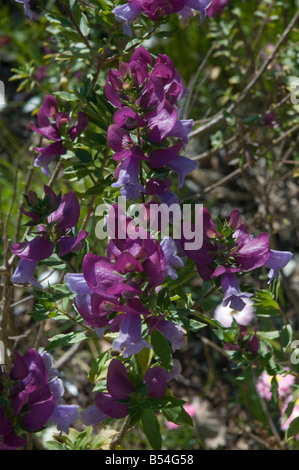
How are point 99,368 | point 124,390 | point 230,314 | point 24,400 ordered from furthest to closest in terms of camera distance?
point 230,314
point 99,368
point 124,390
point 24,400

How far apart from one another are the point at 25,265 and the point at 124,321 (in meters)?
0.20

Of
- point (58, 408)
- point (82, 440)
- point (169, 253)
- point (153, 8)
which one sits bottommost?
point (82, 440)

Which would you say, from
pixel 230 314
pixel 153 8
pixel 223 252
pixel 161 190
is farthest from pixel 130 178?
pixel 230 314

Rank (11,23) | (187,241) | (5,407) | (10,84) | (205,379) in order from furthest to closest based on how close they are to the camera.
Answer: (10,84) → (11,23) → (205,379) → (187,241) → (5,407)

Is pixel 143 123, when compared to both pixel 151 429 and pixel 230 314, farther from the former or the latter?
pixel 230 314

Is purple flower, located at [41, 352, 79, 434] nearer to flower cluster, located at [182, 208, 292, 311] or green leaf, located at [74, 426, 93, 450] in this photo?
green leaf, located at [74, 426, 93, 450]

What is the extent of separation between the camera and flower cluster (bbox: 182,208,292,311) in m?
0.82

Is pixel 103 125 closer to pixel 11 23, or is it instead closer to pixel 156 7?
pixel 156 7

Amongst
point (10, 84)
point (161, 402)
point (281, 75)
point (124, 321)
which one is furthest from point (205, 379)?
point (10, 84)

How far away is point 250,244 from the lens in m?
0.84

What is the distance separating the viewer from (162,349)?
0.86m

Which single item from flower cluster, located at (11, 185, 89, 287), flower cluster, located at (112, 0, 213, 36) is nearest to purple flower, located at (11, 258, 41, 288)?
flower cluster, located at (11, 185, 89, 287)

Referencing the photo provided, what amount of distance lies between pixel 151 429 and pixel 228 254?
11.8 inches

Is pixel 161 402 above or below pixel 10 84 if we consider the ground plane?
above
